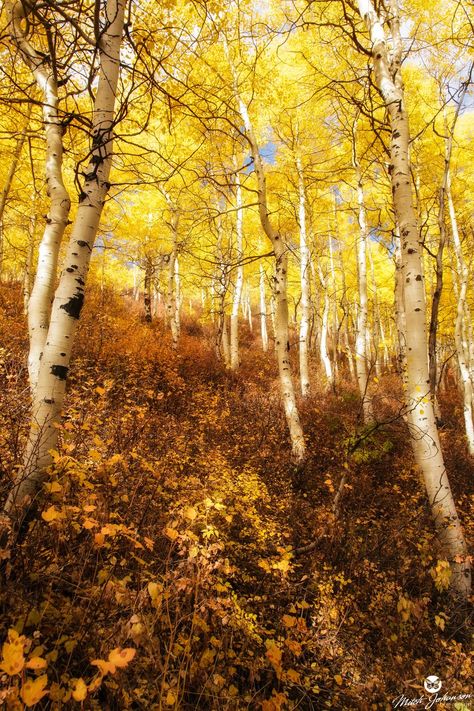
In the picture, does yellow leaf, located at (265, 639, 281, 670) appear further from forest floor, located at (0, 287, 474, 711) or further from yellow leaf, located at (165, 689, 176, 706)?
yellow leaf, located at (165, 689, 176, 706)

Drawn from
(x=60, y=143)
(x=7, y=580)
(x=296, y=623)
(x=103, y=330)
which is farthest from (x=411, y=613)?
(x=103, y=330)

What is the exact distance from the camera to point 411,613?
3281 mm

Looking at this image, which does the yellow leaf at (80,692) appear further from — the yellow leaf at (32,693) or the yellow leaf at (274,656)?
the yellow leaf at (274,656)

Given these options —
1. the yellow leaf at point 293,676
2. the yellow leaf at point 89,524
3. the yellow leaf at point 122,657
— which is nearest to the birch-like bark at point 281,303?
the yellow leaf at point 293,676

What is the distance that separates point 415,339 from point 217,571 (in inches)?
130

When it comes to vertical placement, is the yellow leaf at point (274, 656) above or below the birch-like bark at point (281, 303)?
below

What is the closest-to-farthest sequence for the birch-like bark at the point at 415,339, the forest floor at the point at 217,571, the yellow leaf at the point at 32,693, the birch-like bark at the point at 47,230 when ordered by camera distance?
the yellow leaf at the point at 32,693, the forest floor at the point at 217,571, the birch-like bark at the point at 415,339, the birch-like bark at the point at 47,230

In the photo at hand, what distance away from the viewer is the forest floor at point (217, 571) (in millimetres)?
1983

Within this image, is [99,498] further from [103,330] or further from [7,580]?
[103,330]

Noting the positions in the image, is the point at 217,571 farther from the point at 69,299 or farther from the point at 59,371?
the point at 69,299

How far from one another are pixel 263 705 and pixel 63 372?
2.64 metres

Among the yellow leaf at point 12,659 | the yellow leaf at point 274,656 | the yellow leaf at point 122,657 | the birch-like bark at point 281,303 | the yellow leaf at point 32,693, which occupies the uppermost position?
the birch-like bark at point 281,303

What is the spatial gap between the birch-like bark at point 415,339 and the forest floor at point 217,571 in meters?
0.29

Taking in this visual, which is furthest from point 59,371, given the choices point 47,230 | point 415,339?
point 415,339
